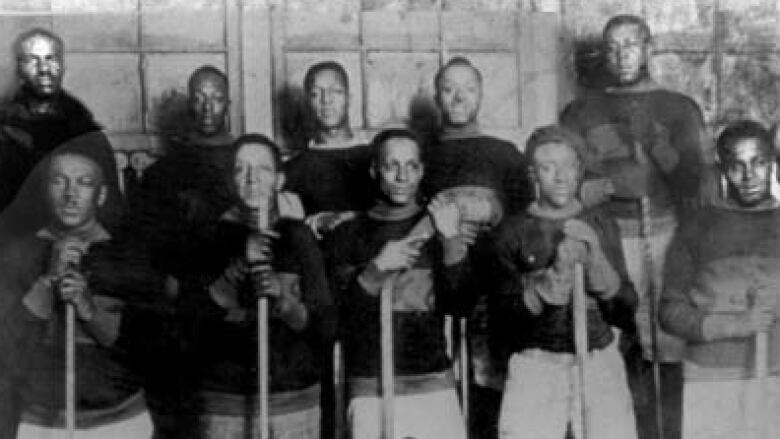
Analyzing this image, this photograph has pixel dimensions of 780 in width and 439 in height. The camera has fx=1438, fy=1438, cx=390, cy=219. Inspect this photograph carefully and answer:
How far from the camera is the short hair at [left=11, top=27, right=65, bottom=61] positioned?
2854 millimetres

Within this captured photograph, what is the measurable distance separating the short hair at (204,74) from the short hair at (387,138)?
320mm

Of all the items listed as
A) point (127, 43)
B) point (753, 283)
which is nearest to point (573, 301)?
point (753, 283)

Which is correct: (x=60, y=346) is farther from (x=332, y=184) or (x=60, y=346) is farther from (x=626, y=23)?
(x=626, y=23)

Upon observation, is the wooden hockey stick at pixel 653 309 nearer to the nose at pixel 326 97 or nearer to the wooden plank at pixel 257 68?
the nose at pixel 326 97

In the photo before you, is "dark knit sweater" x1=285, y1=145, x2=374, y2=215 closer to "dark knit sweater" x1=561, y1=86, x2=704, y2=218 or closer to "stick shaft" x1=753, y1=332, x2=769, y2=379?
"dark knit sweater" x1=561, y1=86, x2=704, y2=218

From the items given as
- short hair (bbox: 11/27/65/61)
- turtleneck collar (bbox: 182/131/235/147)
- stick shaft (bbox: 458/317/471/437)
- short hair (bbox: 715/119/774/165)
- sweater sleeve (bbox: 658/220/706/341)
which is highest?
short hair (bbox: 11/27/65/61)

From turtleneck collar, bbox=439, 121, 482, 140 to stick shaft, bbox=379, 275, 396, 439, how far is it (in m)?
0.31

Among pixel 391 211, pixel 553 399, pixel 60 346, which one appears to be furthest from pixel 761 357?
pixel 60 346

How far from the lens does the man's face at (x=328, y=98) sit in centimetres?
289

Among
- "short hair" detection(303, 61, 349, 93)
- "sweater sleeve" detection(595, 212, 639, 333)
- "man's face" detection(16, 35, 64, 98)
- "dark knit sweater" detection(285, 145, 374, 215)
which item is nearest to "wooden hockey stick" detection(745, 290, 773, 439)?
"sweater sleeve" detection(595, 212, 639, 333)

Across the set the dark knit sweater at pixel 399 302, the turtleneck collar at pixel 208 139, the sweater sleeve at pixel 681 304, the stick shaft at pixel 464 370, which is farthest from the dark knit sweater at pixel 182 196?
the sweater sleeve at pixel 681 304

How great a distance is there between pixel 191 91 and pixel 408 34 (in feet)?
1.48

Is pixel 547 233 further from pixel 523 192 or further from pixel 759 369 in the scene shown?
pixel 759 369

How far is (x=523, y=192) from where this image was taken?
290 cm
